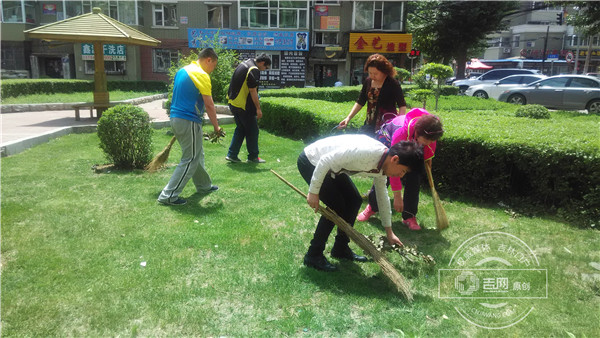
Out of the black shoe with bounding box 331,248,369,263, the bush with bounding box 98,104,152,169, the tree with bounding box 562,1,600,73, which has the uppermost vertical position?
the tree with bounding box 562,1,600,73

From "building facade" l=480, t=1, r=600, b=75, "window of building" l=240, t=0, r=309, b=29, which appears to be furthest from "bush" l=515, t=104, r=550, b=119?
"building facade" l=480, t=1, r=600, b=75

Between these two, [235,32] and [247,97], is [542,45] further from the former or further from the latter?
[247,97]

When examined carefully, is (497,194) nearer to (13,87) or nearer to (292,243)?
(292,243)

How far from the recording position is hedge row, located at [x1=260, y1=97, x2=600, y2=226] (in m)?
4.61

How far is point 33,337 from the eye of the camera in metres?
2.56

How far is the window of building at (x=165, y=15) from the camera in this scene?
28.5 metres

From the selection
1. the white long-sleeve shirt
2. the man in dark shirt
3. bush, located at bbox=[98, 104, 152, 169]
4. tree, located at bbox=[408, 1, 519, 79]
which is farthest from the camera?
tree, located at bbox=[408, 1, 519, 79]

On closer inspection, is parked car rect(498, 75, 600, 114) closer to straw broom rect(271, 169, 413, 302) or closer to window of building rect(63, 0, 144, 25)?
straw broom rect(271, 169, 413, 302)

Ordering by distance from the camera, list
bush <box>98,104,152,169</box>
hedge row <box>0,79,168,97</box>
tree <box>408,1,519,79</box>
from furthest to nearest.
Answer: tree <box>408,1,519,79</box> → hedge row <box>0,79,168,97</box> → bush <box>98,104,152,169</box>

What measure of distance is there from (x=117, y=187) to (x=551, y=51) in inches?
2320

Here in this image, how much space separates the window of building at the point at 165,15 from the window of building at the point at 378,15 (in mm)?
12238

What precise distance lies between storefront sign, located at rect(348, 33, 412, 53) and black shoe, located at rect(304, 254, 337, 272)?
26485 millimetres

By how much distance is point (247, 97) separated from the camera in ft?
22.6

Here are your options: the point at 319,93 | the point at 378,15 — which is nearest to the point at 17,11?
the point at 378,15
